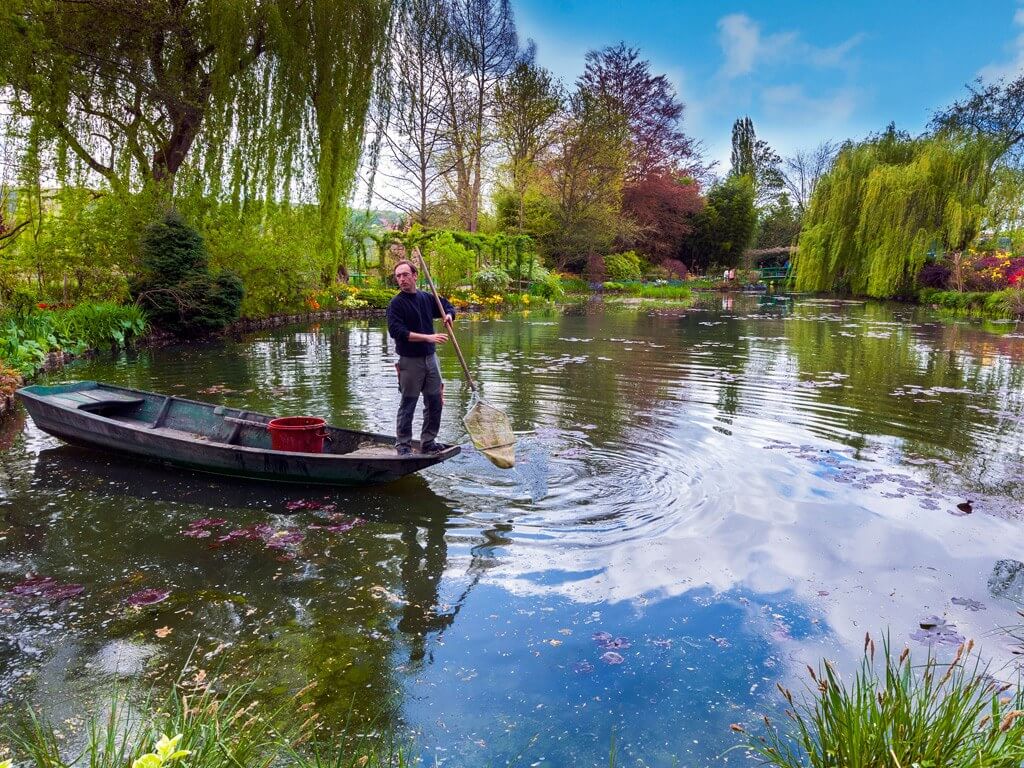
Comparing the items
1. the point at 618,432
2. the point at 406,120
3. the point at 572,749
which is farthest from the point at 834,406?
the point at 406,120

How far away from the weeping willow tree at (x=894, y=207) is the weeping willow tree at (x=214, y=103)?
2120 cm

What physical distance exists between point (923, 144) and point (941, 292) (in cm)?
706

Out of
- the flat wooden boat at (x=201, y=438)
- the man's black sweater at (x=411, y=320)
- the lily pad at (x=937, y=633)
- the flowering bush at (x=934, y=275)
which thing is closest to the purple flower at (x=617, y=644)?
the lily pad at (x=937, y=633)

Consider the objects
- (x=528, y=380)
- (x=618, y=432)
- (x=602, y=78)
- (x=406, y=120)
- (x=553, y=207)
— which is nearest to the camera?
(x=618, y=432)

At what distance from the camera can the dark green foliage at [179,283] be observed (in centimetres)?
1447

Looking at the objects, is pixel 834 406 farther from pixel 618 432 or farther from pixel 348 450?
pixel 348 450

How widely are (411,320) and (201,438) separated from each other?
2572 millimetres

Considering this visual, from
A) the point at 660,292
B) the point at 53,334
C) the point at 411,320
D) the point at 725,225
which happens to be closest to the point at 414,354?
the point at 411,320

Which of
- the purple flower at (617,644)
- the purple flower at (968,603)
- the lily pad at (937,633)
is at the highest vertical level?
the purple flower at (968,603)

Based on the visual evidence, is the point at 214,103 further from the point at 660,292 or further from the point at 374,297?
the point at 660,292

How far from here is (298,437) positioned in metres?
5.82

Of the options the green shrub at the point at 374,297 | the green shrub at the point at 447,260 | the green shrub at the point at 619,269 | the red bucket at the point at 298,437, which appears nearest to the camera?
the red bucket at the point at 298,437

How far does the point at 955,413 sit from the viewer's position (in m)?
8.42

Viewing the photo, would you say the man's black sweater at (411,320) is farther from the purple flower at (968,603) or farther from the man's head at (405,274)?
the purple flower at (968,603)
